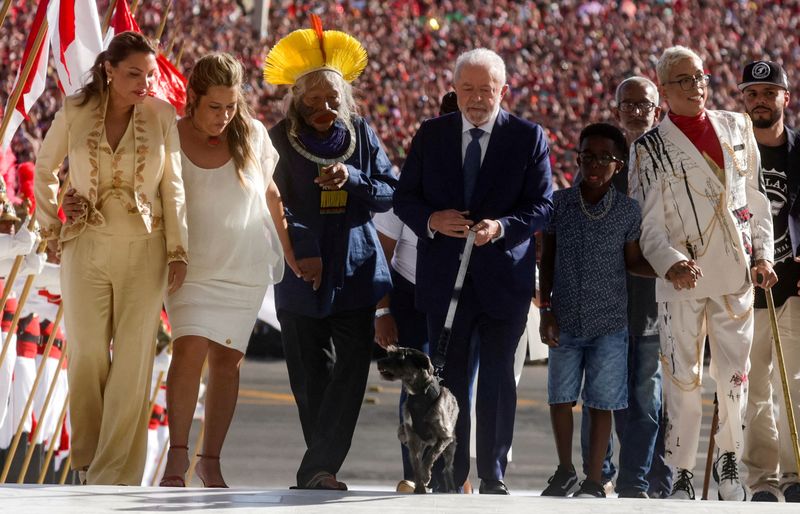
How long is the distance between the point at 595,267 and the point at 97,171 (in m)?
1.88

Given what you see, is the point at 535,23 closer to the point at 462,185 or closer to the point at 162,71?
the point at 162,71

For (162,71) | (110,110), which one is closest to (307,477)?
(110,110)

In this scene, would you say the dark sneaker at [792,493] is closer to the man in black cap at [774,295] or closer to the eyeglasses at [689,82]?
the man in black cap at [774,295]

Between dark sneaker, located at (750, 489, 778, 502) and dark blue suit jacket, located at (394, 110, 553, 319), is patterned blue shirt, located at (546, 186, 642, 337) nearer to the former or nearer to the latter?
dark blue suit jacket, located at (394, 110, 553, 319)

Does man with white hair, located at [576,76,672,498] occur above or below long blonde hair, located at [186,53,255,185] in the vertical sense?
below

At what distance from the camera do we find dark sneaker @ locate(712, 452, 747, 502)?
5336 mm

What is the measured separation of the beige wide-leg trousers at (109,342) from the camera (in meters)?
5.05

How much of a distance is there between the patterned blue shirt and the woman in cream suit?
1472 mm

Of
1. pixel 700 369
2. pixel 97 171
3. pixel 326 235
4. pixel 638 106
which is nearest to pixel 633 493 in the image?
pixel 700 369

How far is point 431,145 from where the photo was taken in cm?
534

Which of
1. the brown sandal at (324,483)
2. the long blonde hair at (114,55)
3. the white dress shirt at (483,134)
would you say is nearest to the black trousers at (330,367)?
the brown sandal at (324,483)

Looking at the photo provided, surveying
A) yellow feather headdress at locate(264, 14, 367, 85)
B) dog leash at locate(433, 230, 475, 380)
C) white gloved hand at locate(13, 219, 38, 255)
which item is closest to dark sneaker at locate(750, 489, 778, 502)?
dog leash at locate(433, 230, 475, 380)

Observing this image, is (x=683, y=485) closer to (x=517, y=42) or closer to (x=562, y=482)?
(x=562, y=482)

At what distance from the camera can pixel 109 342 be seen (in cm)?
515
